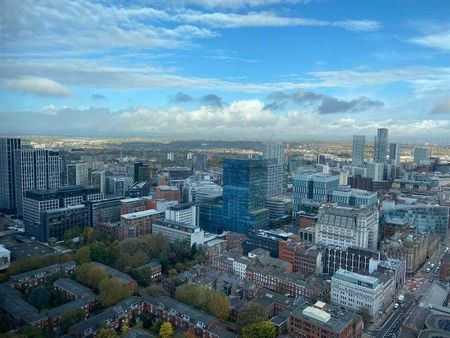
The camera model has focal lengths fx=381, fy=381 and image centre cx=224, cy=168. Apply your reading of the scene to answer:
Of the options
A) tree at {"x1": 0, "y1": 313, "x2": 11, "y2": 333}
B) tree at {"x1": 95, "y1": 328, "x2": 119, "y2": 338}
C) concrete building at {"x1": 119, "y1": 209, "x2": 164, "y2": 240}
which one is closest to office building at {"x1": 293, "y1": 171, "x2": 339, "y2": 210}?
concrete building at {"x1": 119, "y1": 209, "x2": 164, "y2": 240}

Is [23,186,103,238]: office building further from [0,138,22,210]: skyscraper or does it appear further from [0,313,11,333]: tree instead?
[0,313,11,333]: tree

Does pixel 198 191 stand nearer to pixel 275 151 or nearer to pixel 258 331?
pixel 275 151

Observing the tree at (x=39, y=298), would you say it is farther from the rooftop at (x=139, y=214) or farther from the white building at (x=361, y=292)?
the white building at (x=361, y=292)

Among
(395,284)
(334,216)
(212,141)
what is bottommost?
(395,284)

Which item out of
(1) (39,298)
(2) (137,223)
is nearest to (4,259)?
(1) (39,298)

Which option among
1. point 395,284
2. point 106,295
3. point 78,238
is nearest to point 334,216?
point 395,284

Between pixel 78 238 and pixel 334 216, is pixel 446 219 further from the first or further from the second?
pixel 78 238
